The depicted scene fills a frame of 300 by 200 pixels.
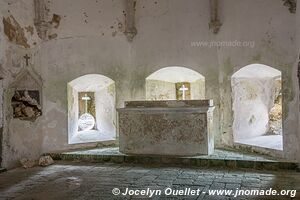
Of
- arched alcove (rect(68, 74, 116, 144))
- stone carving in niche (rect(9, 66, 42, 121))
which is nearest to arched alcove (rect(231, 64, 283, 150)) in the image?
arched alcove (rect(68, 74, 116, 144))

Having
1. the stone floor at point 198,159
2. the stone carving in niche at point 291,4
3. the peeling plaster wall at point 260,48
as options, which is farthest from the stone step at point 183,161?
the stone carving in niche at point 291,4

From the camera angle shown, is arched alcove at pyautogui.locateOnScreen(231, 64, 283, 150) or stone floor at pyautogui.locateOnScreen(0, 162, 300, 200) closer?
stone floor at pyautogui.locateOnScreen(0, 162, 300, 200)

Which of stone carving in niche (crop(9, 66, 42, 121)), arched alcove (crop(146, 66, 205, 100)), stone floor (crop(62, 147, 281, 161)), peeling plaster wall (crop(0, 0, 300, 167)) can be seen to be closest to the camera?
stone floor (crop(62, 147, 281, 161))

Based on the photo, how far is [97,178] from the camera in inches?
209

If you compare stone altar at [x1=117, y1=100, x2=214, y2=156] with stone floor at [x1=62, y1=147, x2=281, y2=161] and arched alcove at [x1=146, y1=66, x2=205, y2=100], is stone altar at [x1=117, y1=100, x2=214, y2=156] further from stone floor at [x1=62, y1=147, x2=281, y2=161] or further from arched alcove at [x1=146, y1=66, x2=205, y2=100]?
arched alcove at [x1=146, y1=66, x2=205, y2=100]

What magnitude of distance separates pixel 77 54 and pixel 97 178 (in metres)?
3.47

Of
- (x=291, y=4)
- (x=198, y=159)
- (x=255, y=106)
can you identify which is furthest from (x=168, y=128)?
(x=291, y=4)

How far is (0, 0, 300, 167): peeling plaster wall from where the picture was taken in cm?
637

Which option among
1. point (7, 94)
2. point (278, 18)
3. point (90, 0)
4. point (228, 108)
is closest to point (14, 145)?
point (7, 94)

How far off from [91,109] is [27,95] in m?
2.16

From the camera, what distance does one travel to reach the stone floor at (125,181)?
4422 mm

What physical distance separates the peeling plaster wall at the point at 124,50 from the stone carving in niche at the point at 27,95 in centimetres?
15

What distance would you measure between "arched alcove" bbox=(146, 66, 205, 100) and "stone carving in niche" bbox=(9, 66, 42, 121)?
271 cm

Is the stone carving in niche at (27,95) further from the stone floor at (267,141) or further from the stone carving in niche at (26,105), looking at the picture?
the stone floor at (267,141)
